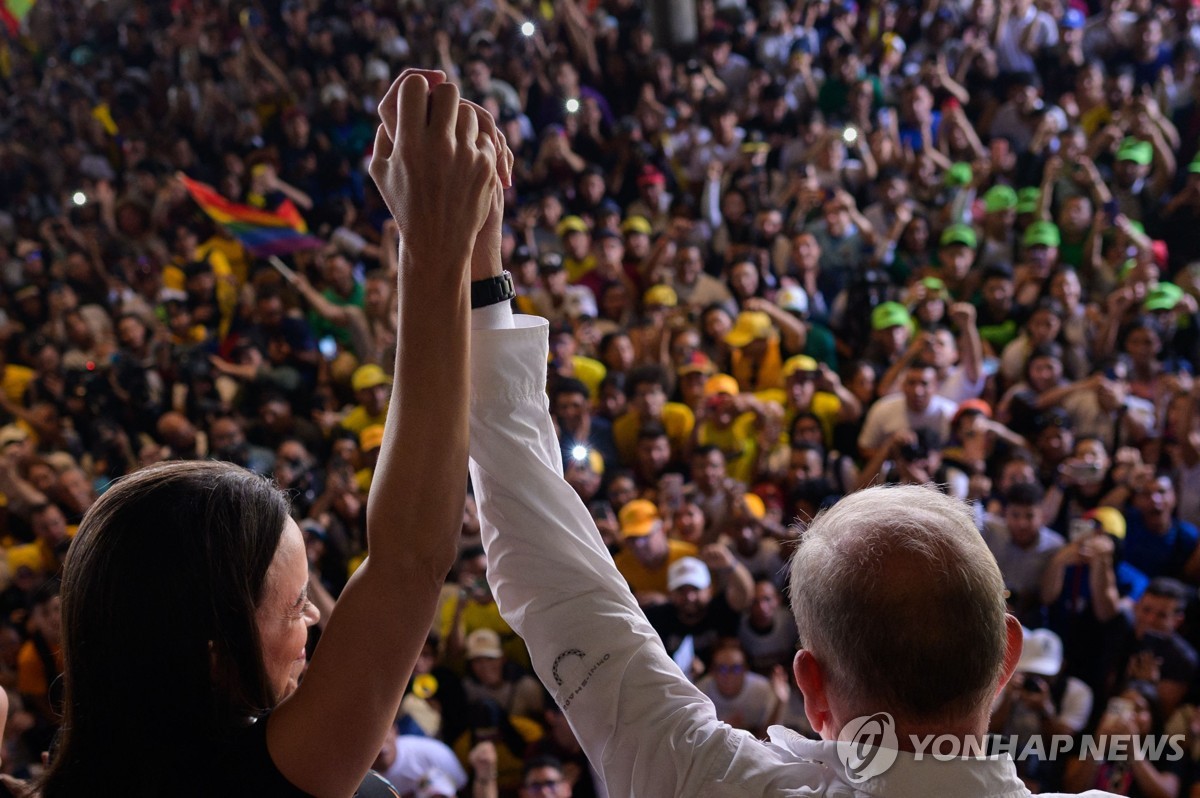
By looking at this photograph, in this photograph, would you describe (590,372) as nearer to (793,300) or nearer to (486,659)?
(793,300)

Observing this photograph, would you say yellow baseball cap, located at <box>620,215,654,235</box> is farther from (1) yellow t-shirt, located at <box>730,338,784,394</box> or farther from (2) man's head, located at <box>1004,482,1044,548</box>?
(2) man's head, located at <box>1004,482,1044,548</box>

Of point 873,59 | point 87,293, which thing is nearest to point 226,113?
point 87,293

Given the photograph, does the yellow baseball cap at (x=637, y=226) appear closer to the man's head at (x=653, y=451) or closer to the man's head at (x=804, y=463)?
the man's head at (x=653, y=451)

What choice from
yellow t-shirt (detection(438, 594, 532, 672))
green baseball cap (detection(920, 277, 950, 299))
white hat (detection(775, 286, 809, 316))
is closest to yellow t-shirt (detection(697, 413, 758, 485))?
white hat (detection(775, 286, 809, 316))

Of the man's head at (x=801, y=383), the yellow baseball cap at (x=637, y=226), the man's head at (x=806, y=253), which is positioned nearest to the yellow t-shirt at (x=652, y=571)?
the man's head at (x=801, y=383)

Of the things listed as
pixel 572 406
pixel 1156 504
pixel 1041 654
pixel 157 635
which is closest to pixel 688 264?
pixel 572 406

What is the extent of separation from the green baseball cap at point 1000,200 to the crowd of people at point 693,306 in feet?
0.06

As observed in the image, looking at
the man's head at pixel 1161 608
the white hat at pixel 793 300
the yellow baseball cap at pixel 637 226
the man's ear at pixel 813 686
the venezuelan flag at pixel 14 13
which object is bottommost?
the man's head at pixel 1161 608

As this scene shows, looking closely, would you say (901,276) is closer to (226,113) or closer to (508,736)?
(508,736)

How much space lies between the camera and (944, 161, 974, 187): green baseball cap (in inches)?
268

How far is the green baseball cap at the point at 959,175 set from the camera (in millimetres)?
6809

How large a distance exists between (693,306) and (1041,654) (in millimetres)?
3168

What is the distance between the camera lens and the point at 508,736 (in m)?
4.07

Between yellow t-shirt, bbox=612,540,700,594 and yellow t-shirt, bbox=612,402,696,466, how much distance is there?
94cm
